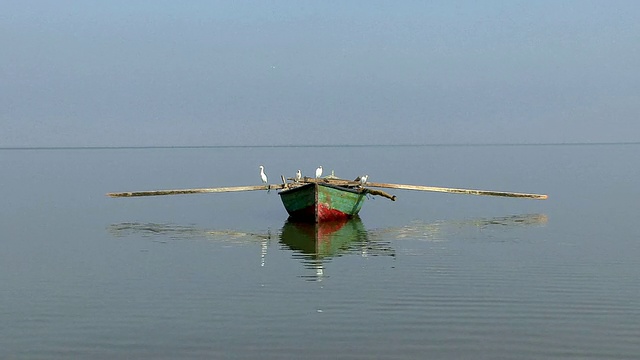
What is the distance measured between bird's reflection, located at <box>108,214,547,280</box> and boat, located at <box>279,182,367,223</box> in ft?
1.28

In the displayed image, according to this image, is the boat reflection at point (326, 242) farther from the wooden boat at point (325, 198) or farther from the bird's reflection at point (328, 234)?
the wooden boat at point (325, 198)

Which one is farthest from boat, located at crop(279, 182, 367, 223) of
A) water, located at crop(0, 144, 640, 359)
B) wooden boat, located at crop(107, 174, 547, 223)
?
water, located at crop(0, 144, 640, 359)

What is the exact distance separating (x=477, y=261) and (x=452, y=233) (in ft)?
22.8

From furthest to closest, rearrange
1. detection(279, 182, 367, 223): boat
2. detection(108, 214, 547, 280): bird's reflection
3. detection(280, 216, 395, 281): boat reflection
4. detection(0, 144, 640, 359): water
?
1. detection(279, 182, 367, 223): boat
2. detection(108, 214, 547, 280): bird's reflection
3. detection(280, 216, 395, 281): boat reflection
4. detection(0, 144, 640, 359): water

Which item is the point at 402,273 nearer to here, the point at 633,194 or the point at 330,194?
the point at 330,194

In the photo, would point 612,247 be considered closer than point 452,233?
Yes

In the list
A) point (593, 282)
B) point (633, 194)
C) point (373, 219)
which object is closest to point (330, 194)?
point (373, 219)

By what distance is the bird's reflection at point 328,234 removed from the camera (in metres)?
24.2

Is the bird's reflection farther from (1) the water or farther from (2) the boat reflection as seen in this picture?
(1) the water

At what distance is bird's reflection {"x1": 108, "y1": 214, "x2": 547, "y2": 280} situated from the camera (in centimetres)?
2417

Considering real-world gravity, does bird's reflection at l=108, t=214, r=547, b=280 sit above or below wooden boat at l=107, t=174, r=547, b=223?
below

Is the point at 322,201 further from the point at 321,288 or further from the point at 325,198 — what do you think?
the point at 321,288

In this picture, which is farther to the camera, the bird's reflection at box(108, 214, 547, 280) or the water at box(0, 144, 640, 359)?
the bird's reflection at box(108, 214, 547, 280)

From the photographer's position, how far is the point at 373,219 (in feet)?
115
